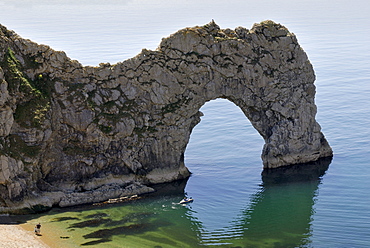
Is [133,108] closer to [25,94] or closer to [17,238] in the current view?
[25,94]

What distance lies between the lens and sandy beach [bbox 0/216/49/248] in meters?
43.8

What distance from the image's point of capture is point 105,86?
56562mm

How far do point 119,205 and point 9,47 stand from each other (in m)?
16.4

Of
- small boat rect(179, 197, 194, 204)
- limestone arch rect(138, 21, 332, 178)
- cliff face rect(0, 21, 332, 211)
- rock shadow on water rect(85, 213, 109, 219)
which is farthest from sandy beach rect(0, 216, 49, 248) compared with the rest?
limestone arch rect(138, 21, 332, 178)

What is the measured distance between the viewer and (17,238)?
44.9 m

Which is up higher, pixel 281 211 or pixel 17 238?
pixel 17 238

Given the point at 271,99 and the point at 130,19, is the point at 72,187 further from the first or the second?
the point at 130,19

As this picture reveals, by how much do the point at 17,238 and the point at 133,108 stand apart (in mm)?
17389

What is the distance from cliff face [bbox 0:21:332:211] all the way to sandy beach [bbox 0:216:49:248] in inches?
144

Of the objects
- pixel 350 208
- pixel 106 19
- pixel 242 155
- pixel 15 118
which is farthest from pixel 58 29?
pixel 350 208

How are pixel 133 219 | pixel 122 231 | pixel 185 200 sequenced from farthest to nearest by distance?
pixel 185 200 → pixel 133 219 → pixel 122 231

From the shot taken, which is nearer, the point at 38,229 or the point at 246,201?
the point at 38,229

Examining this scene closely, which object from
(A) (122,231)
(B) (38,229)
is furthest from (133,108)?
(B) (38,229)

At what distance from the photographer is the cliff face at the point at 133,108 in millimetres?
52312
